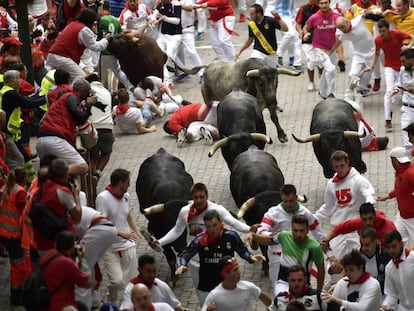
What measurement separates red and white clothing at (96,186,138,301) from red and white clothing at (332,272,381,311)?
2.78 meters

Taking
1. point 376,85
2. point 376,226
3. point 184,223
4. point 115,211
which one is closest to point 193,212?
point 184,223

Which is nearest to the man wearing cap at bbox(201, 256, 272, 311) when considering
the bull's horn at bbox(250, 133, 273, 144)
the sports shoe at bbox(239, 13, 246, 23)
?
the bull's horn at bbox(250, 133, 273, 144)

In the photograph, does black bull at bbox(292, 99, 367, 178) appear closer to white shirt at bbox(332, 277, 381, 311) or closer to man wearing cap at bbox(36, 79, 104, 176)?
man wearing cap at bbox(36, 79, 104, 176)

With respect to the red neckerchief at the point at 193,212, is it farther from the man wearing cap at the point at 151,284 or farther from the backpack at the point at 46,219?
the man wearing cap at the point at 151,284

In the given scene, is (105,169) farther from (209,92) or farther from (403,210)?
(403,210)

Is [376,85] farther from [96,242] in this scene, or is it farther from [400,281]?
[96,242]

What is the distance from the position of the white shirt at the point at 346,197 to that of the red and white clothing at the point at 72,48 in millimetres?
5654

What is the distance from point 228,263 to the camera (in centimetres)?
1225

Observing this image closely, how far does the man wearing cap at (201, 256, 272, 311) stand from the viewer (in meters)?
12.2

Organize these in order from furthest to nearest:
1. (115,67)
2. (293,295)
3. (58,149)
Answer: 1. (115,67)
2. (58,149)
3. (293,295)

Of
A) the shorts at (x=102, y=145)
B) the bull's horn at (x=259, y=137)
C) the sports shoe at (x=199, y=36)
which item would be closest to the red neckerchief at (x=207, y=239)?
the bull's horn at (x=259, y=137)

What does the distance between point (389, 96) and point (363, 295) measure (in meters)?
8.74

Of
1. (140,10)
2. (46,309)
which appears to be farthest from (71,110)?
(140,10)

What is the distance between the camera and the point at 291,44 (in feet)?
82.4
